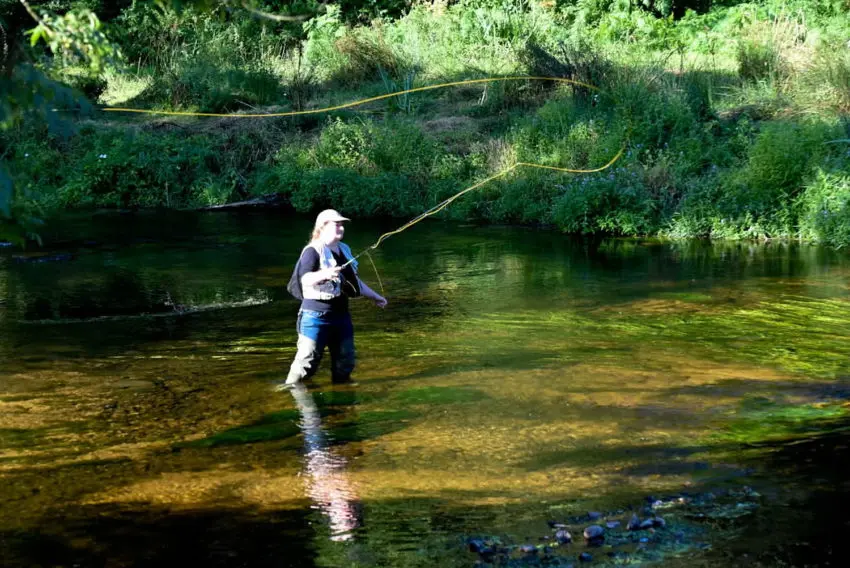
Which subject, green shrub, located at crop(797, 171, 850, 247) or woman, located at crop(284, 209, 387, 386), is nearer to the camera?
woman, located at crop(284, 209, 387, 386)

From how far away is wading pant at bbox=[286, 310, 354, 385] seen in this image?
355 inches

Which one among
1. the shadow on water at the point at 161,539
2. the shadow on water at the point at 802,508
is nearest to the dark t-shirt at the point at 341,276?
the shadow on water at the point at 161,539

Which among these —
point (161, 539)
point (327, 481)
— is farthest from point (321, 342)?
point (161, 539)

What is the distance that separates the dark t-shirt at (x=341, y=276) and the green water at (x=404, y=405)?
0.78 meters

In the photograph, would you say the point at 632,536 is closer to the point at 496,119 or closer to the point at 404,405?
the point at 404,405

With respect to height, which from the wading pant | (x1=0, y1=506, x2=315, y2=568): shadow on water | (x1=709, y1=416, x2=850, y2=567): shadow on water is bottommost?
(x1=709, y1=416, x2=850, y2=567): shadow on water

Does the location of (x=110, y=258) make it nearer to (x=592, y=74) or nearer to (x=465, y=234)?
(x=465, y=234)

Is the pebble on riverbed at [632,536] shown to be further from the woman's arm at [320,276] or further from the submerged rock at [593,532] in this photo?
the woman's arm at [320,276]

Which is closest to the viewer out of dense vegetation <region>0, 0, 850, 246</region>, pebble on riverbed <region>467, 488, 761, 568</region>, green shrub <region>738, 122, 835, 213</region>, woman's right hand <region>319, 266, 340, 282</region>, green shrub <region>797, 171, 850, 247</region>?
pebble on riverbed <region>467, 488, 761, 568</region>

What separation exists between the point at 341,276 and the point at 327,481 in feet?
7.32

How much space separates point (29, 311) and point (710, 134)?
→ 12737 mm

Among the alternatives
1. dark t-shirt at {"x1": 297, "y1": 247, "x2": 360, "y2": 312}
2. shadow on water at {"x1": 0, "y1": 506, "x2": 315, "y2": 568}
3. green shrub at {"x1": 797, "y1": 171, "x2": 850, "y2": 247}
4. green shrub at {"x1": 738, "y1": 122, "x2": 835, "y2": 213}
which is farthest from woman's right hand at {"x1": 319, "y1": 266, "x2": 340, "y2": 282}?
green shrub at {"x1": 738, "y1": 122, "x2": 835, "y2": 213}

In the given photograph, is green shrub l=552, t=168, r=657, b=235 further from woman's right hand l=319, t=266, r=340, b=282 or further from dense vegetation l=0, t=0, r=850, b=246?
woman's right hand l=319, t=266, r=340, b=282

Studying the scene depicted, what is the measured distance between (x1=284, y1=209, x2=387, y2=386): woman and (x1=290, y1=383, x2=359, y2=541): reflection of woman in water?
60cm
